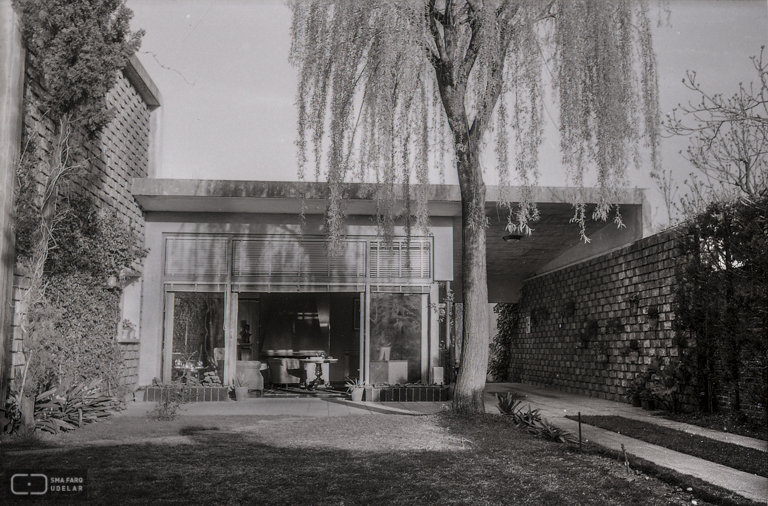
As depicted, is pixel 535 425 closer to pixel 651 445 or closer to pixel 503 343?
pixel 651 445

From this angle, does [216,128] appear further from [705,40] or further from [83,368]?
[705,40]

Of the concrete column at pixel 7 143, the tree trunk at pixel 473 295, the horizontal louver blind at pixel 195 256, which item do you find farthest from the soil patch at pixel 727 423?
the concrete column at pixel 7 143

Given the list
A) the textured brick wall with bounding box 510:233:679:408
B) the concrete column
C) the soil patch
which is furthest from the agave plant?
the concrete column

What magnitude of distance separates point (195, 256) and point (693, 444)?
764cm

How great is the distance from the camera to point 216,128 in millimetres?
9297

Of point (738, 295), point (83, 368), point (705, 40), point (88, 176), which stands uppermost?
point (705, 40)

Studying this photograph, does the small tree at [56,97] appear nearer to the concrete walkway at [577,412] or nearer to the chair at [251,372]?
the concrete walkway at [577,412]

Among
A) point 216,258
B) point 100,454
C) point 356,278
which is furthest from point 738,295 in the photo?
point 216,258

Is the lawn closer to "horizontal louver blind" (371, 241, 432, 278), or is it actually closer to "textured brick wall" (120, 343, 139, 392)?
"textured brick wall" (120, 343, 139, 392)

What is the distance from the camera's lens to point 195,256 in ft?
35.7

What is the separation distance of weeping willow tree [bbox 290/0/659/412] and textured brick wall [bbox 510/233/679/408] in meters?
3.04

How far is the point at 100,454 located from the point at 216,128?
17.0 ft

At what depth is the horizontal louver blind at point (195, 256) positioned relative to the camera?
1086 cm

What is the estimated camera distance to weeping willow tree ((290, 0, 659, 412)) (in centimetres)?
668
